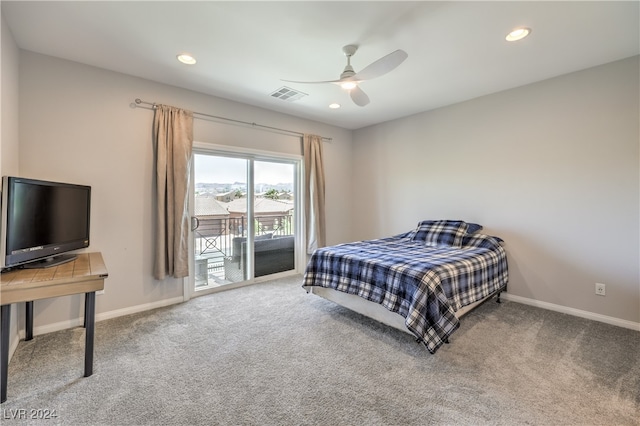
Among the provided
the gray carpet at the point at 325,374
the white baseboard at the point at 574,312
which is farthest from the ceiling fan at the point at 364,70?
the white baseboard at the point at 574,312

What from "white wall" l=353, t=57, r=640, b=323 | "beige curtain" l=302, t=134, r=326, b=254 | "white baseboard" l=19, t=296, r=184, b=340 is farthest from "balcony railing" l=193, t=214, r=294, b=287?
"white wall" l=353, t=57, r=640, b=323

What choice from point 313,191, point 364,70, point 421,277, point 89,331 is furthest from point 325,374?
point 313,191

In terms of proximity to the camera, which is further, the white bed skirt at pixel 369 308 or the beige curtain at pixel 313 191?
the beige curtain at pixel 313 191

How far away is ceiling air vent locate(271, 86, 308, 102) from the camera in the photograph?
3424mm

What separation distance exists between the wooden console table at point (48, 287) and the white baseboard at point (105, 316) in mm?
922

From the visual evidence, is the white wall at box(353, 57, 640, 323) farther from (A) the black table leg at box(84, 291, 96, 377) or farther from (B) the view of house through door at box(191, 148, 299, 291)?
(A) the black table leg at box(84, 291, 96, 377)

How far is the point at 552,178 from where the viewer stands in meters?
3.13

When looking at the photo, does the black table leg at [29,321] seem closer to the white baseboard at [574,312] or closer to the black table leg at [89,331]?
the black table leg at [89,331]

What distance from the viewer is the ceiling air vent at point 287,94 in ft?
11.2

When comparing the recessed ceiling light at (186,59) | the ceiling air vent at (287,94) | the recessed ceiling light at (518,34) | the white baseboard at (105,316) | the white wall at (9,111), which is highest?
the ceiling air vent at (287,94)

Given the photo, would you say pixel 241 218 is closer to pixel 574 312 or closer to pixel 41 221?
pixel 41 221

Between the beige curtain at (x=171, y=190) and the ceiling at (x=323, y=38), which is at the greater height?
the ceiling at (x=323, y=38)

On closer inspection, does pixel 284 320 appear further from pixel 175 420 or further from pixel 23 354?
pixel 23 354

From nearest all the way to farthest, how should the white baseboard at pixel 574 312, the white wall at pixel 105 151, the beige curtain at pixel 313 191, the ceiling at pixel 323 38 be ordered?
the ceiling at pixel 323 38
the white wall at pixel 105 151
the white baseboard at pixel 574 312
the beige curtain at pixel 313 191
